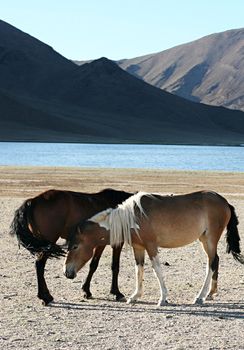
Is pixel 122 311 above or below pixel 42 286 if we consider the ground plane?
below

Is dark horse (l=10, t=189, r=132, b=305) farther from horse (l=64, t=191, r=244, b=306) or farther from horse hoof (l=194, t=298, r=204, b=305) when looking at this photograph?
horse hoof (l=194, t=298, r=204, b=305)

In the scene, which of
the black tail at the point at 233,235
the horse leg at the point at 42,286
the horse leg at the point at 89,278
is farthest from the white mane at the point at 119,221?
the black tail at the point at 233,235

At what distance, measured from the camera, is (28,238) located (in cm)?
1062

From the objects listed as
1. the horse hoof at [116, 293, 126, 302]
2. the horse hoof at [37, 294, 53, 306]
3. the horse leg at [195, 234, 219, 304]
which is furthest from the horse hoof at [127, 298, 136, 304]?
the horse hoof at [37, 294, 53, 306]

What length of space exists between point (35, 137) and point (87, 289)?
15281 cm

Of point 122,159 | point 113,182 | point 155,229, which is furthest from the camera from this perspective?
point 122,159

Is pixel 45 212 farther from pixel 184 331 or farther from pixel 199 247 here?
pixel 199 247

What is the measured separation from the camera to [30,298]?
35.6ft

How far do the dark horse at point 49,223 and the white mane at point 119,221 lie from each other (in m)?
0.51

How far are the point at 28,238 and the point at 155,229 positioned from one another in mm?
1640

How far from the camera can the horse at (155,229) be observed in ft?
34.1

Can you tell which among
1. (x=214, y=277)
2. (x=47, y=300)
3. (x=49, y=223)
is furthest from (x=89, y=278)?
(x=214, y=277)

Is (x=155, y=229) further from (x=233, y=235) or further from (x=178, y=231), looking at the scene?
(x=233, y=235)

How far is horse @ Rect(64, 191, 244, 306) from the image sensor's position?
34.1ft
